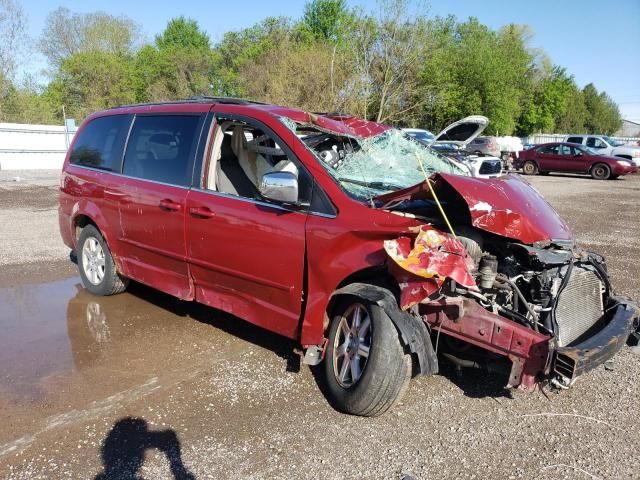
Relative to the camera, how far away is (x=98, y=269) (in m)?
5.50

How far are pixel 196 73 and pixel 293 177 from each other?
Result: 4876cm

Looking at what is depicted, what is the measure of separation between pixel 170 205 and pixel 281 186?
133 centimetres

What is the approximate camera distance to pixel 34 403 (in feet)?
11.4

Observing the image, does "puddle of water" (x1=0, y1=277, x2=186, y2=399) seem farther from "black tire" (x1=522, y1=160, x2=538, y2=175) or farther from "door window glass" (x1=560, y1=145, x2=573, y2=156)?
"black tire" (x1=522, y1=160, x2=538, y2=175)

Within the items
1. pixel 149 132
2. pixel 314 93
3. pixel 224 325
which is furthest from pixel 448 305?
pixel 314 93

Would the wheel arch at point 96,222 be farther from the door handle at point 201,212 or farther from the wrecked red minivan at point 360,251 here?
the door handle at point 201,212

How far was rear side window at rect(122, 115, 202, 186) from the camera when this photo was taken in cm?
432

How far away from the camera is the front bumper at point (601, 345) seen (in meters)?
2.82

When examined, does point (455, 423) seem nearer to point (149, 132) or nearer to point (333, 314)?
point (333, 314)

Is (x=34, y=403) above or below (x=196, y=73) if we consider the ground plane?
below

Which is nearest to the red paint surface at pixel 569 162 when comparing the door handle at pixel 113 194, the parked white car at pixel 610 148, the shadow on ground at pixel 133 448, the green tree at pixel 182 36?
the parked white car at pixel 610 148

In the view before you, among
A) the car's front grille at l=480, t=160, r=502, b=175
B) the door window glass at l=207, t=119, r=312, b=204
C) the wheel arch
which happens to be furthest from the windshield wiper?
the wheel arch

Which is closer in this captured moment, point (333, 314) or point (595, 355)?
point (595, 355)

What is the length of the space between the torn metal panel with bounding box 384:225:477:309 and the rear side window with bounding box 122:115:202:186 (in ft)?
6.74
